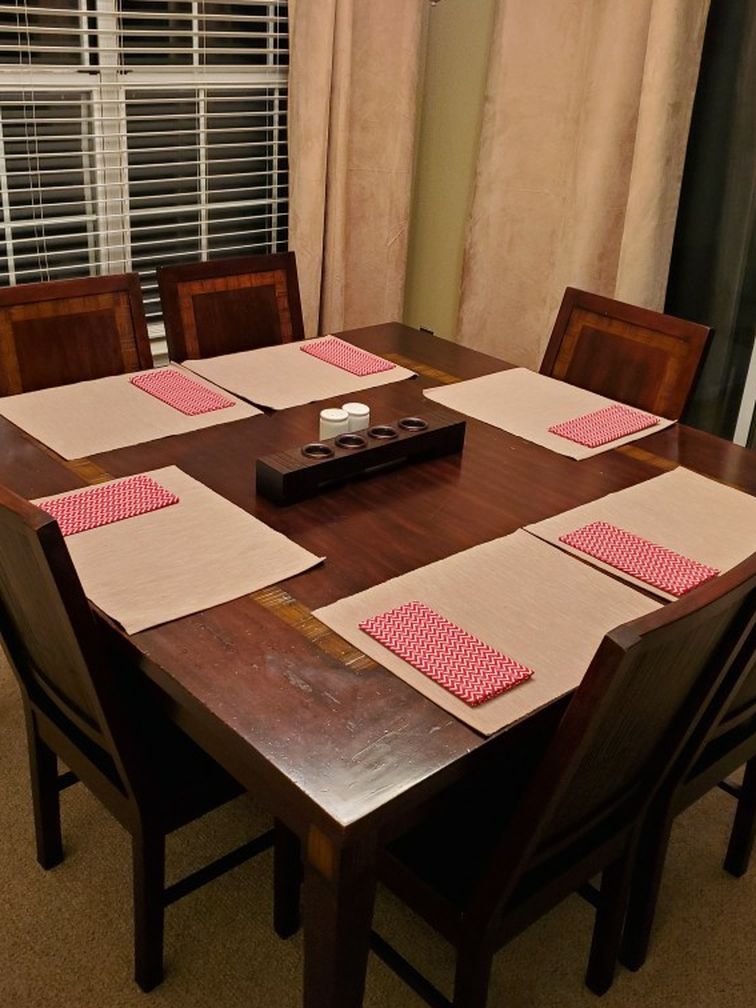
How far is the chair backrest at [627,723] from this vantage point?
1.14m

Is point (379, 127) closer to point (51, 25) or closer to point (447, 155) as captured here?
point (447, 155)

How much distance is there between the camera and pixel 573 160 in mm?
3111

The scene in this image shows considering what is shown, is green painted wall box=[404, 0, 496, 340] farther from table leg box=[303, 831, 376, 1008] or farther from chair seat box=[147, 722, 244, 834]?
table leg box=[303, 831, 376, 1008]

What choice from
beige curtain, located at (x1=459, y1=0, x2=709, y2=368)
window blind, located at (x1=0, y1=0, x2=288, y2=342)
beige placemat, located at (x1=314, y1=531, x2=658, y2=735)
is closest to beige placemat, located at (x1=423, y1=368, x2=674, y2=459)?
beige placemat, located at (x1=314, y1=531, x2=658, y2=735)

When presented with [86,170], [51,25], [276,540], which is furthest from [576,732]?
[51,25]

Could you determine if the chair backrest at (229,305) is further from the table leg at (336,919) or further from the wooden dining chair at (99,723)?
the table leg at (336,919)

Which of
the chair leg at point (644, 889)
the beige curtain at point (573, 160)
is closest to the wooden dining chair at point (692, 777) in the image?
the chair leg at point (644, 889)

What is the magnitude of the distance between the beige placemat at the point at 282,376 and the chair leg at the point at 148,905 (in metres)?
0.91

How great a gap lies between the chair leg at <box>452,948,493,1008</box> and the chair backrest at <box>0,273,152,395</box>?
148cm

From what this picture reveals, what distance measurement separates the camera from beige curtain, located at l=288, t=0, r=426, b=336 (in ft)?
10.1

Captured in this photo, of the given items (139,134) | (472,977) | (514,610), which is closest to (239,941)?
(472,977)

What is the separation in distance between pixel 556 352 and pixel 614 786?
1335 mm

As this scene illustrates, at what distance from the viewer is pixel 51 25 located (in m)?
2.79

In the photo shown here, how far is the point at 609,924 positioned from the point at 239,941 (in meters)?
0.63
